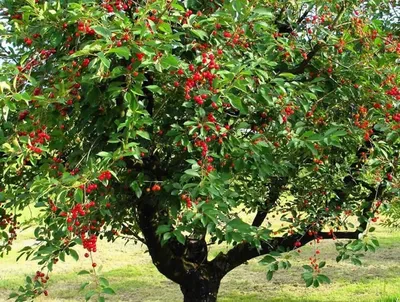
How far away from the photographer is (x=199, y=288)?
588cm

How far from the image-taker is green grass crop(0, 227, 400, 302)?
9.41m

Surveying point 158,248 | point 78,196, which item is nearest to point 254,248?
point 158,248

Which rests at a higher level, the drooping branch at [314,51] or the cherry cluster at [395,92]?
the drooping branch at [314,51]

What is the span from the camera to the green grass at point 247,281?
9414mm

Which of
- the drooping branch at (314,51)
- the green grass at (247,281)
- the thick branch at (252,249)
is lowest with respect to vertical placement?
the green grass at (247,281)

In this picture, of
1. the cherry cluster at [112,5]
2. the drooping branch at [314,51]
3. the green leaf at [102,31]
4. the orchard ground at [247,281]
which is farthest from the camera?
the orchard ground at [247,281]

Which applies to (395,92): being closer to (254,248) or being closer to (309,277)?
(309,277)

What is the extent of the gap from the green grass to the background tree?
4269 mm

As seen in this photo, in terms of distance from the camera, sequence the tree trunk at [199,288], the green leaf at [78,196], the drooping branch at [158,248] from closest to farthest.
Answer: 1. the green leaf at [78,196]
2. the drooping branch at [158,248]
3. the tree trunk at [199,288]

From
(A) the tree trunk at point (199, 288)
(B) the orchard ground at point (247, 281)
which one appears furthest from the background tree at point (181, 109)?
(B) the orchard ground at point (247, 281)

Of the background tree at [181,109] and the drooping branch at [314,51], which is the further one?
the drooping branch at [314,51]

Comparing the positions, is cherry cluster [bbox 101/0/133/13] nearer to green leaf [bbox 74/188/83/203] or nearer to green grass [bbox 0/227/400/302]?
green leaf [bbox 74/188/83/203]

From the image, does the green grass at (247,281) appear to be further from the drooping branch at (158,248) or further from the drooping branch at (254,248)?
the drooping branch at (158,248)

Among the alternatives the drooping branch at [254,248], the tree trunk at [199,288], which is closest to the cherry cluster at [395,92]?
the drooping branch at [254,248]
